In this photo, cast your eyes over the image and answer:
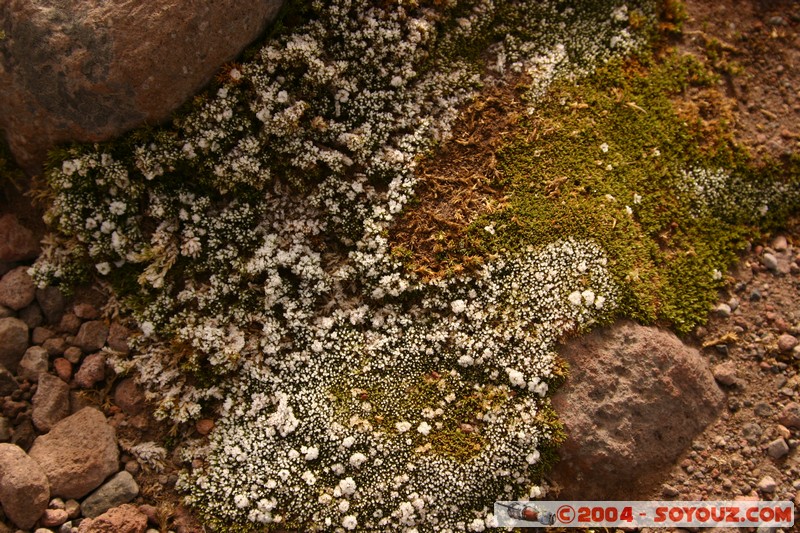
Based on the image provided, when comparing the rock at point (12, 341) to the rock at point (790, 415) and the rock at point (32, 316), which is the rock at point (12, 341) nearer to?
the rock at point (32, 316)

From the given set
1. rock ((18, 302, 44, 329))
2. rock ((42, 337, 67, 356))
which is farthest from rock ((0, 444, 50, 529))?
rock ((18, 302, 44, 329))

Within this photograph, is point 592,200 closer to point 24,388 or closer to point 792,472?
point 792,472

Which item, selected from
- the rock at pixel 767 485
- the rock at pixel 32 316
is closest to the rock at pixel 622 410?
the rock at pixel 767 485

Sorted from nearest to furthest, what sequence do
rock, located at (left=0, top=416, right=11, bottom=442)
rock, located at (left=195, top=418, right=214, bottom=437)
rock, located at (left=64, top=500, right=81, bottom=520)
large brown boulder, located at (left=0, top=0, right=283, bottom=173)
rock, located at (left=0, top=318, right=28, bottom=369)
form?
1. large brown boulder, located at (left=0, top=0, right=283, bottom=173)
2. rock, located at (left=64, top=500, right=81, bottom=520)
3. rock, located at (left=0, top=416, right=11, bottom=442)
4. rock, located at (left=195, top=418, right=214, bottom=437)
5. rock, located at (left=0, top=318, right=28, bottom=369)

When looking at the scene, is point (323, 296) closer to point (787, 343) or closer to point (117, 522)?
point (117, 522)

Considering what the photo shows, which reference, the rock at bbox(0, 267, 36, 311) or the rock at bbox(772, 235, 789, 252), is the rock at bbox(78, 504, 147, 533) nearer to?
the rock at bbox(0, 267, 36, 311)

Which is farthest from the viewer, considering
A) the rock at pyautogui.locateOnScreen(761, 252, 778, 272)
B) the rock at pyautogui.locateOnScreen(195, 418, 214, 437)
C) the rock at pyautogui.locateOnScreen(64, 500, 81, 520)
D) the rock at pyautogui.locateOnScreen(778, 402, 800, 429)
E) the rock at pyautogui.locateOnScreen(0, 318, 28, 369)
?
the rock at pyautogui.locateOnScreen(761, 252, 778, 272)

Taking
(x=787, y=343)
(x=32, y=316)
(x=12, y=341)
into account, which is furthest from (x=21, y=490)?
(x=787, y=343)
